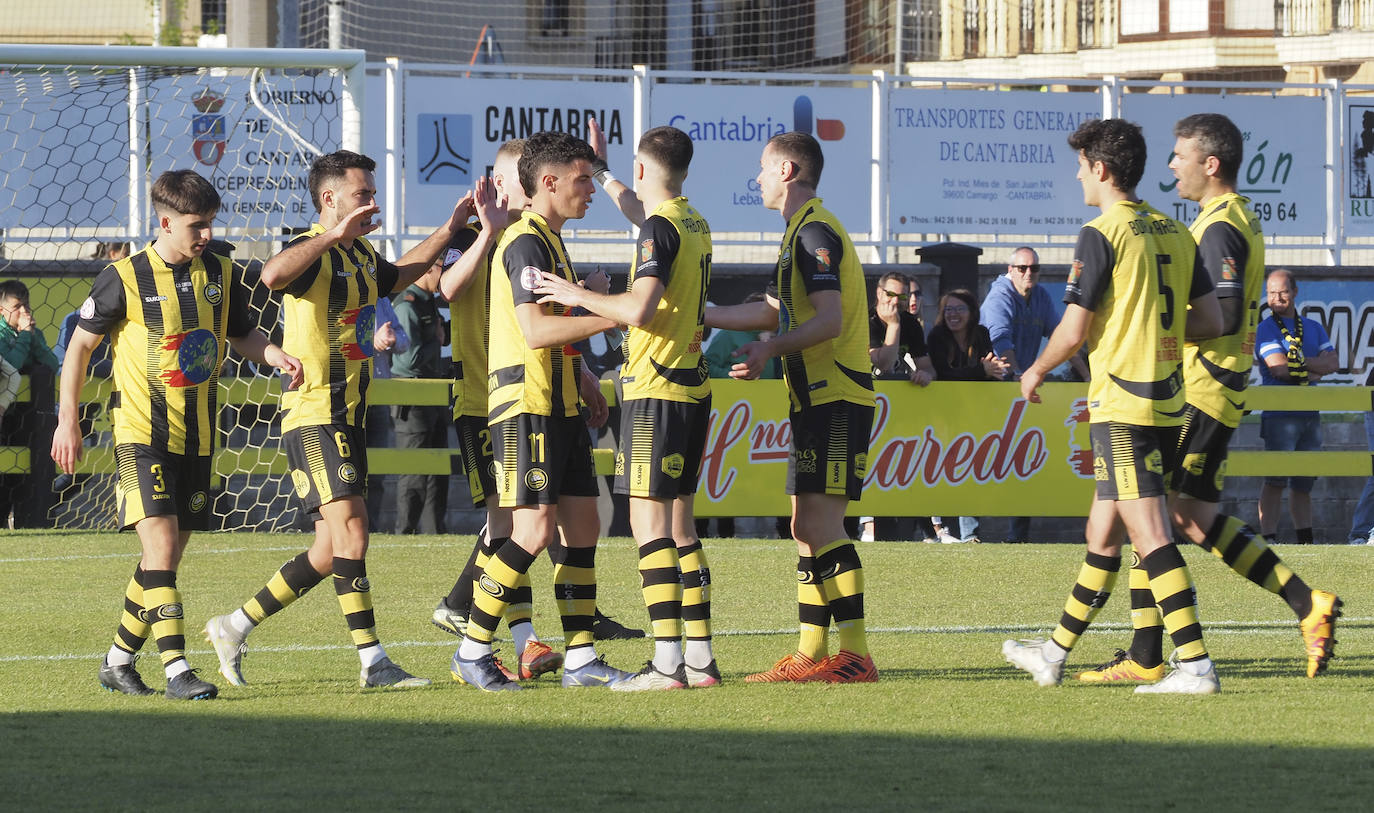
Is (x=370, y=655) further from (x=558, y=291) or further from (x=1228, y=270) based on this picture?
(x=1228, y=270)

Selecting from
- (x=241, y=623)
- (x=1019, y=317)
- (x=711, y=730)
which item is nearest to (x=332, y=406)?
(x=241, y=623)

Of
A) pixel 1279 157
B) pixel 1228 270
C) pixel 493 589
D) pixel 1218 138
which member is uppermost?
pixel 1279 157

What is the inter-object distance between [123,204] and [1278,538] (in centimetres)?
1038

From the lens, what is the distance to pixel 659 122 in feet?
53.3

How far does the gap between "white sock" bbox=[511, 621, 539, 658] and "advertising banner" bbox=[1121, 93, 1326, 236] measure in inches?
461

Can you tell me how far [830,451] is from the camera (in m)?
6.88

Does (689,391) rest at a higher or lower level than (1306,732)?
higher

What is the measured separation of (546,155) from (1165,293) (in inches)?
93.8

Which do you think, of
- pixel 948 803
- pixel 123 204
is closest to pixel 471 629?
pixel 948 803

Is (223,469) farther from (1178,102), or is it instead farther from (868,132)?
(1178,102)

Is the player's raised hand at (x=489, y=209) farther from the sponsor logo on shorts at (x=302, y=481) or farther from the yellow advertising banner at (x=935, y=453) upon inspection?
the yellow advertising banner at (x=935, y=453)

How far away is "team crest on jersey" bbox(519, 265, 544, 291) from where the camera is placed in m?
6.48

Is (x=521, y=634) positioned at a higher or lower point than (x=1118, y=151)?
lower

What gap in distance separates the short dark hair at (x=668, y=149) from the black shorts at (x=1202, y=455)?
7.58 feet
